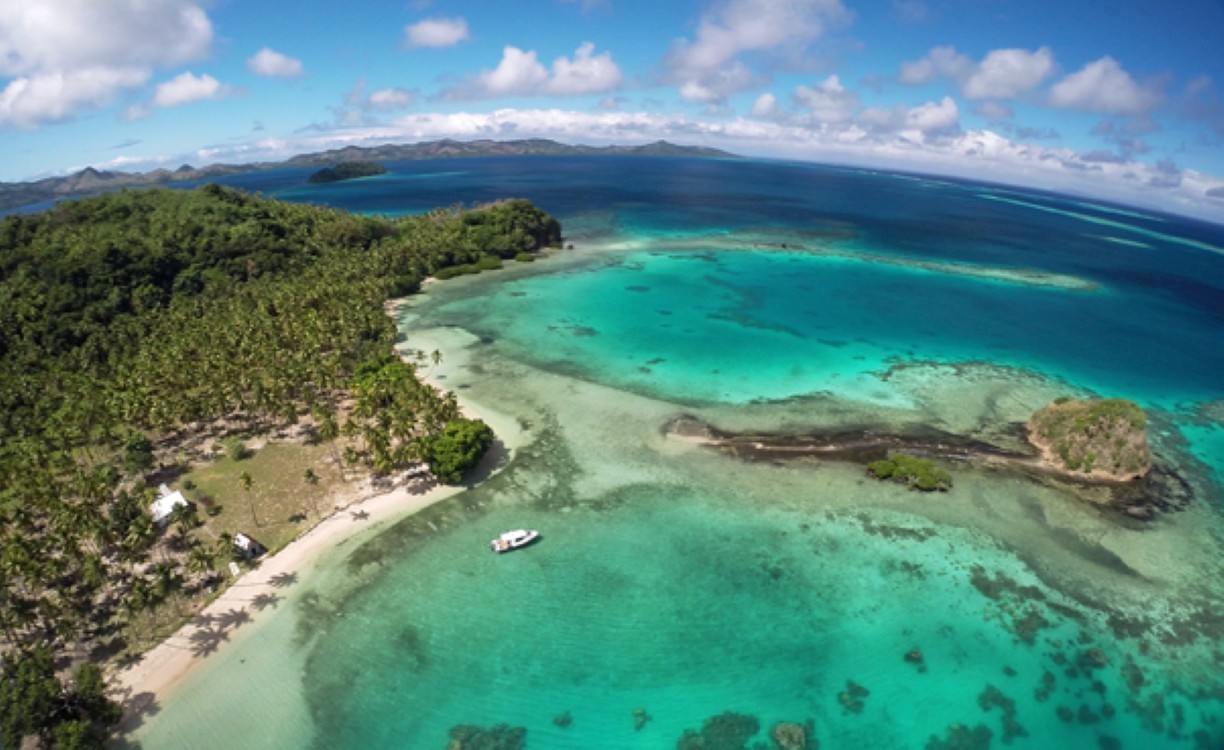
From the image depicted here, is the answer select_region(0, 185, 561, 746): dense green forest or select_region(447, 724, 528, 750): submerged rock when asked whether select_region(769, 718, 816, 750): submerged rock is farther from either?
select_region(0, 185, 561, 746): dense green forest

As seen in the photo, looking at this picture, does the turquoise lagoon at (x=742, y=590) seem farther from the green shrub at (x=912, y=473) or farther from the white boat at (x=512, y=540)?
the green shrub at (x=912, y=473)

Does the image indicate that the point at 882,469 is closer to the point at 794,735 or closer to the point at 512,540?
the point at 794,735

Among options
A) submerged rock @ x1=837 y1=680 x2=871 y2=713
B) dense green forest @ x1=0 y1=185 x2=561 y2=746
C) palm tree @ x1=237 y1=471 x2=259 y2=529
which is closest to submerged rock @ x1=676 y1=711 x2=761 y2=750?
submerged rock @ x1=837 y1=680 x2=871 y2=713

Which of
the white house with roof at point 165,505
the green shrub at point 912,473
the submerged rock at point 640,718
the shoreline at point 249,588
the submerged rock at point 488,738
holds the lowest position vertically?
the submerged rock at point 488,738

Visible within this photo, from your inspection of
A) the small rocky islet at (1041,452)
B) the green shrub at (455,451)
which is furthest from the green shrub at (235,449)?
the small rocky islet at (1041,452)

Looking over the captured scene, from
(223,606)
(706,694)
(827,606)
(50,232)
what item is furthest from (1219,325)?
(50,232)

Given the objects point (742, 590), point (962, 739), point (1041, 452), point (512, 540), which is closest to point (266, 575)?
point (512, 540)
